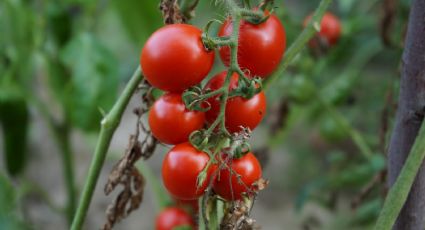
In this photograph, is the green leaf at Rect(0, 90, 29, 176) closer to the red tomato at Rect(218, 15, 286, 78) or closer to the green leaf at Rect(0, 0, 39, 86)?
the green leaf at Rect(0, 0, 39, 86)

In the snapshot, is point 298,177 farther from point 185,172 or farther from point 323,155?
point 185,172

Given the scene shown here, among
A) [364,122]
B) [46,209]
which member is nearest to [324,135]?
[364,122]

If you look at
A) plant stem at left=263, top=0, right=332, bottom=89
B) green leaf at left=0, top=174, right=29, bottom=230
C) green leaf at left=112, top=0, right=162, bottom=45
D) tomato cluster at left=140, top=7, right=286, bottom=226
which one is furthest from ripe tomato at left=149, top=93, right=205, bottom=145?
green leaf at left=112, top=0, right=162, bottom=45

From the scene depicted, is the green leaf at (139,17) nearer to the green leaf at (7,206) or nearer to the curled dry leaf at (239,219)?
the green leaf at (7,206)

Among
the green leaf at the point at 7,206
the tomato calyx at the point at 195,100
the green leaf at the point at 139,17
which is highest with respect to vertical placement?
the tomato calyx at the point at 195,100

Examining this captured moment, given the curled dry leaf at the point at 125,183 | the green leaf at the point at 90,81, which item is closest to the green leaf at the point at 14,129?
the green leaf at the point at 90,81

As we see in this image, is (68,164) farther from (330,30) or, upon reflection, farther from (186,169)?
(186,169)

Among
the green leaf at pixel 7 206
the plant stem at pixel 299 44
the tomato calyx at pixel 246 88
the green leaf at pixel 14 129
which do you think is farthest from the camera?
the green leaf at pixel 14 129

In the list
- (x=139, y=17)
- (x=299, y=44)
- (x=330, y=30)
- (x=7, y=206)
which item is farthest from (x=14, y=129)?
(x=299, y=44)
